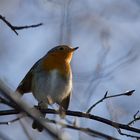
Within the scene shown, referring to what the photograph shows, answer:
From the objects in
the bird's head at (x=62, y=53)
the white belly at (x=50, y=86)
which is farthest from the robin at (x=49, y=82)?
the bird's head at (x=62, y=53)

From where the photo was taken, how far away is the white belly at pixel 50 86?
4.59m

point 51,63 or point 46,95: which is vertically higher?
point 51,63

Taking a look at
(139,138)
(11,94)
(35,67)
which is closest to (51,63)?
(35,67)

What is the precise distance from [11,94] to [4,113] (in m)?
1.47

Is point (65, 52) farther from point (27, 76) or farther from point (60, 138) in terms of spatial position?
point (60, 138)

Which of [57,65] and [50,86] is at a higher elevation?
[57,65]

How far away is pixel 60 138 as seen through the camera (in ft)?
2.98

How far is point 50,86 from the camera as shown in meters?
4.59

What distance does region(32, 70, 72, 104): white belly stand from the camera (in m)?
4.59

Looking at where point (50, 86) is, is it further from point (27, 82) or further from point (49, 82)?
point (27, 82)

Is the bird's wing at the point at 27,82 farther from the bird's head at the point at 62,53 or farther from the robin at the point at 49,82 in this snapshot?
the bird's head at the point at 62,53

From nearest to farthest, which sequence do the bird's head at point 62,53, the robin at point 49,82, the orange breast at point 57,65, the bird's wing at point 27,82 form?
the bird's wing at point 27,82, the robin at point 49,82, the orange breast at point 57,65, the bird's head at point 62,53

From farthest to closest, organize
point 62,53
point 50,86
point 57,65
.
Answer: point 62,53, point 57,65, point 50,86

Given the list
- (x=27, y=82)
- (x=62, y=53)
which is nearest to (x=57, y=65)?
(x=62, y=53)
